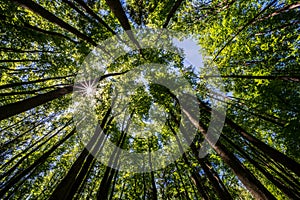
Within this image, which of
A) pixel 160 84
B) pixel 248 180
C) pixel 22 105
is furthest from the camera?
pixel 160 84

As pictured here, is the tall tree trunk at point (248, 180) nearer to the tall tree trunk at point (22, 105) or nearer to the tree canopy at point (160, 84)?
the tree canopy at point (160, 84)

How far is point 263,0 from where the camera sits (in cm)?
573

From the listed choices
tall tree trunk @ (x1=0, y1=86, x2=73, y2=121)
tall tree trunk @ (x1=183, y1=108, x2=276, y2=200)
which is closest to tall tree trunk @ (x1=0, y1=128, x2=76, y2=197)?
tall tree trunk @ (x1=0, y1=86, x2=73, y2=121)

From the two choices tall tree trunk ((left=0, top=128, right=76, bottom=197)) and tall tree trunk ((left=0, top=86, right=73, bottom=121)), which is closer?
tall tree trunk ((left=0, top=86, right=73, bottom=121))

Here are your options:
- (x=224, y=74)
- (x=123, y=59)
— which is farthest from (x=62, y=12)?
(x=224, y=74)

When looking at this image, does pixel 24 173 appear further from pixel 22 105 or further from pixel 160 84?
pixel 160 84

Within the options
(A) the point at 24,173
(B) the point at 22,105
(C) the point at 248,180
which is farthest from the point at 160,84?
(A) the point at 24,173

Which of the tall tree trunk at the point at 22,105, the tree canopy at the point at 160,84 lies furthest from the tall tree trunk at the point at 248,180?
the tall tree trunk at the point at 22,105

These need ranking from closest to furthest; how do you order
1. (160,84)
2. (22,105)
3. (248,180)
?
(22,105), (248,180), (160,84)

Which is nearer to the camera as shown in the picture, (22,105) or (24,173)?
(22,105)

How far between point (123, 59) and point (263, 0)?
6.15 m

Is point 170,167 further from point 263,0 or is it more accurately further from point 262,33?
point 263,0

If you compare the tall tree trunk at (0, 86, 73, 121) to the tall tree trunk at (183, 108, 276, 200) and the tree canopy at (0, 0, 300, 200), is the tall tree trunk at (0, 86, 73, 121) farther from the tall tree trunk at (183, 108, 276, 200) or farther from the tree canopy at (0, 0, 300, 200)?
the tall tree trunk at (183, 108, 276, 200)

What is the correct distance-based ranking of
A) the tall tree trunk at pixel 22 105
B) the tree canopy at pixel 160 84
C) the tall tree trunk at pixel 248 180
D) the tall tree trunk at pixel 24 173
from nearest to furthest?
the tall tree trunk at pixel 22 105 < the tall tree trunk at pixel 248 180 < the tree canopy at pixel 160 84 < the tall tree trunk at pixel 24 173
